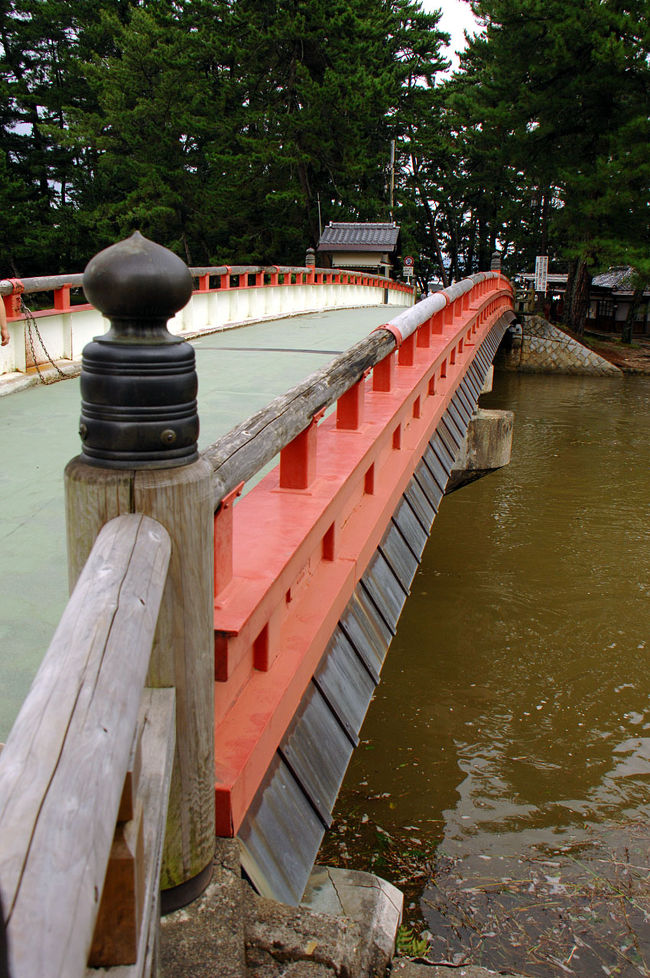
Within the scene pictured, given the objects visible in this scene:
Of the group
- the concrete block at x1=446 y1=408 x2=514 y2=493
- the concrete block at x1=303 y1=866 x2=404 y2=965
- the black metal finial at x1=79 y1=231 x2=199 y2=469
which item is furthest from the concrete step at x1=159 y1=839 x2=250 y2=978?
the concrete block at x1=446 y1=408 x2=514 y2=493

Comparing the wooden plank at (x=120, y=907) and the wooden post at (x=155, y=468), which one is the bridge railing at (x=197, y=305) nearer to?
the wooden post at (x=155, y=468)

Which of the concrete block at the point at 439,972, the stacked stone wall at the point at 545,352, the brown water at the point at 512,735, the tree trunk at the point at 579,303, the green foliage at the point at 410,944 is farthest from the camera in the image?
the tree trunk at the point at 579,303

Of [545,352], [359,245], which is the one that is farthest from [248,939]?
[359,245]

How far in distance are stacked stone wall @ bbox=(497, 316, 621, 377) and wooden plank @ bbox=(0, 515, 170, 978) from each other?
29597 mm

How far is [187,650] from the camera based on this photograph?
5.56 feet

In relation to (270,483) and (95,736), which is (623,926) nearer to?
(270,483)

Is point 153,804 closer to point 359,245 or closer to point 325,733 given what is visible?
point 325,733

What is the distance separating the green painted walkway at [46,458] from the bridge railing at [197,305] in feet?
1.97

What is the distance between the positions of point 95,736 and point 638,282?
2828 cm

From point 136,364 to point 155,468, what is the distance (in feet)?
0.61

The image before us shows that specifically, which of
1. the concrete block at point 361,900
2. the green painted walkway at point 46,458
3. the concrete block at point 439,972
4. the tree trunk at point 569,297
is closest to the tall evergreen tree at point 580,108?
the tree trunk at point 569,297

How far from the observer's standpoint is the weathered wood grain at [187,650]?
1.54m

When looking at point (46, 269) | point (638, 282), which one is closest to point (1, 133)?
point (46, 269)

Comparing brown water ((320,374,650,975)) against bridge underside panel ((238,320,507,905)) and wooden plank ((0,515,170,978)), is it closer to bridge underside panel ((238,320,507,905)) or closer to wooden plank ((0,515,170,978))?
bridge underside panel ((238,320,507,905))
